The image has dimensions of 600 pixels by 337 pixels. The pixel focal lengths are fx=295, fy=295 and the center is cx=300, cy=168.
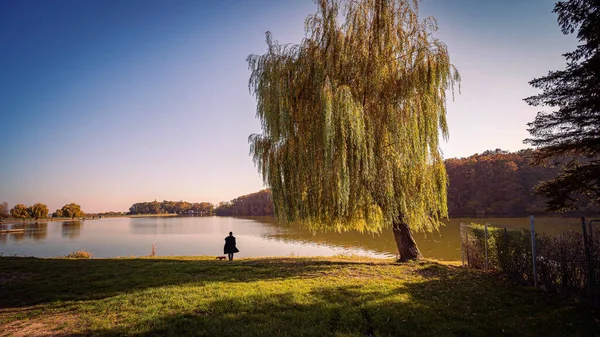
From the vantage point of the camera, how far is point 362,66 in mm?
10836

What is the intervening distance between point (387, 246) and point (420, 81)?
16.5m

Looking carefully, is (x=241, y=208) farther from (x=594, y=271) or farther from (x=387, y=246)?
(x=594, y=271)

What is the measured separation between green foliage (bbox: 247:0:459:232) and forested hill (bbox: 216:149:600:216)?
51.0 meters

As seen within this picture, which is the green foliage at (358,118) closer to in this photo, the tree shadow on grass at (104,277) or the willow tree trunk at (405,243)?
the willow tree trunk at (405,243)

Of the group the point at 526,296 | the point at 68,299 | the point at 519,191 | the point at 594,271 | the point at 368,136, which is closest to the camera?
the point at 594,271

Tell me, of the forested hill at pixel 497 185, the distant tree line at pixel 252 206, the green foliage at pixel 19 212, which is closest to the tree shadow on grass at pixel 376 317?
the forested hill at pixel 497 185

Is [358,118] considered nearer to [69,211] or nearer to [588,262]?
[588,262]

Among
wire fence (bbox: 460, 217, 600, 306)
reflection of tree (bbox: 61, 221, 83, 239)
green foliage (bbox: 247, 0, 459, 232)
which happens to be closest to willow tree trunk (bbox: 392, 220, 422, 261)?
green foliage (bbox: 247, 0, 459, 232)

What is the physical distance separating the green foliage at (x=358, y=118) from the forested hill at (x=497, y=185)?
51.0 metres

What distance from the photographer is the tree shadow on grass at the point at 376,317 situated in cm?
486

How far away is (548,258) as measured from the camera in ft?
22.9

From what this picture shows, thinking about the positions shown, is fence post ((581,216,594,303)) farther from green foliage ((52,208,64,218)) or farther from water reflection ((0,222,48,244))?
green foliage ((52,208,64,218))

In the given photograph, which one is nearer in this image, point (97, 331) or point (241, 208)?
point (97, 331)

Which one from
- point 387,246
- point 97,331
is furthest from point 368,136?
point 387,246
